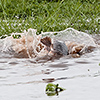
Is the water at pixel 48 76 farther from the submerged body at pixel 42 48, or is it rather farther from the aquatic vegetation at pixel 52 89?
the submerged body at pixel 42 48

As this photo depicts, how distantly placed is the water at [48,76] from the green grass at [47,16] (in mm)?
1941

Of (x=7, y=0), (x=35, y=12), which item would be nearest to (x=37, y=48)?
(x=35, y=12)

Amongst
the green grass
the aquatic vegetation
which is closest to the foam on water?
the green grass

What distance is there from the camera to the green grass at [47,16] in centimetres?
784

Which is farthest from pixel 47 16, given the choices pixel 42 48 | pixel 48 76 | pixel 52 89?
pixel 52 89

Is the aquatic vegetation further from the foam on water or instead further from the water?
the foam on water

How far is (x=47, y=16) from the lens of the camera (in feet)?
28.5

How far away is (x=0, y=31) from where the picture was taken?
7.48 meters

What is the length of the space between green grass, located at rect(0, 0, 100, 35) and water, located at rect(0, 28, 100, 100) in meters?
1.94

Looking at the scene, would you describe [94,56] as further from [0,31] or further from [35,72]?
[0,31]

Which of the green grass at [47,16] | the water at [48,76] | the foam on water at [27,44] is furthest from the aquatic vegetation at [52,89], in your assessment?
the green grass at [47,16]

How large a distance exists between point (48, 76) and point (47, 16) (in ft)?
A: 14.7

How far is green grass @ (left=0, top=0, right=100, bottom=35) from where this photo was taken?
25.7 feet

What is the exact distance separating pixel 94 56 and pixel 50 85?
7.29 ft
